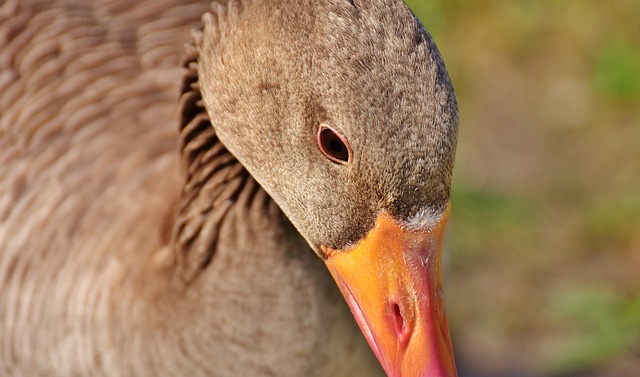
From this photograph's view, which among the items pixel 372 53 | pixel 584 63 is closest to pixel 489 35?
pixel 584 63

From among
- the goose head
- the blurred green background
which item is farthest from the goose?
the blurred green background

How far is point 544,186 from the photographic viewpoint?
6.78m

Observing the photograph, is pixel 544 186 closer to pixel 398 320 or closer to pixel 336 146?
pixel 398 320

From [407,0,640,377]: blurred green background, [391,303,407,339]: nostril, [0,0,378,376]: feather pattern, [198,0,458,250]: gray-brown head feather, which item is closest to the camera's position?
[198,0,458,250]: gray-brown head feather

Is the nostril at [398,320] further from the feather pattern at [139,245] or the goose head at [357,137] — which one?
the feather pattern at [139,245]

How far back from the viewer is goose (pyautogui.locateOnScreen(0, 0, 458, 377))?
9.73 ft

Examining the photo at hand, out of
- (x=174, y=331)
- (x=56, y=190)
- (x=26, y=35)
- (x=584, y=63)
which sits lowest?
(x=174, y=331)

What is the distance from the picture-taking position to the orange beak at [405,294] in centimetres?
311

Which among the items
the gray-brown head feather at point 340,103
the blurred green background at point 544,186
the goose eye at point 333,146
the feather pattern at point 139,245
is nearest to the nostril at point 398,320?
the gray-brown head feather at point 340,103

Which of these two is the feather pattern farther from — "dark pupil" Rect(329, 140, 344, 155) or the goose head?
A: "dark pupil" Rect(329, 140, 344, 155)

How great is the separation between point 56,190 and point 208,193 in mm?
644

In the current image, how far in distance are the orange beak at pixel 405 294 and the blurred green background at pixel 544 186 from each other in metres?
2.35

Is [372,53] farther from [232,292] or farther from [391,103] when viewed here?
[232,292]

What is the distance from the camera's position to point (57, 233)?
3.89 meters
